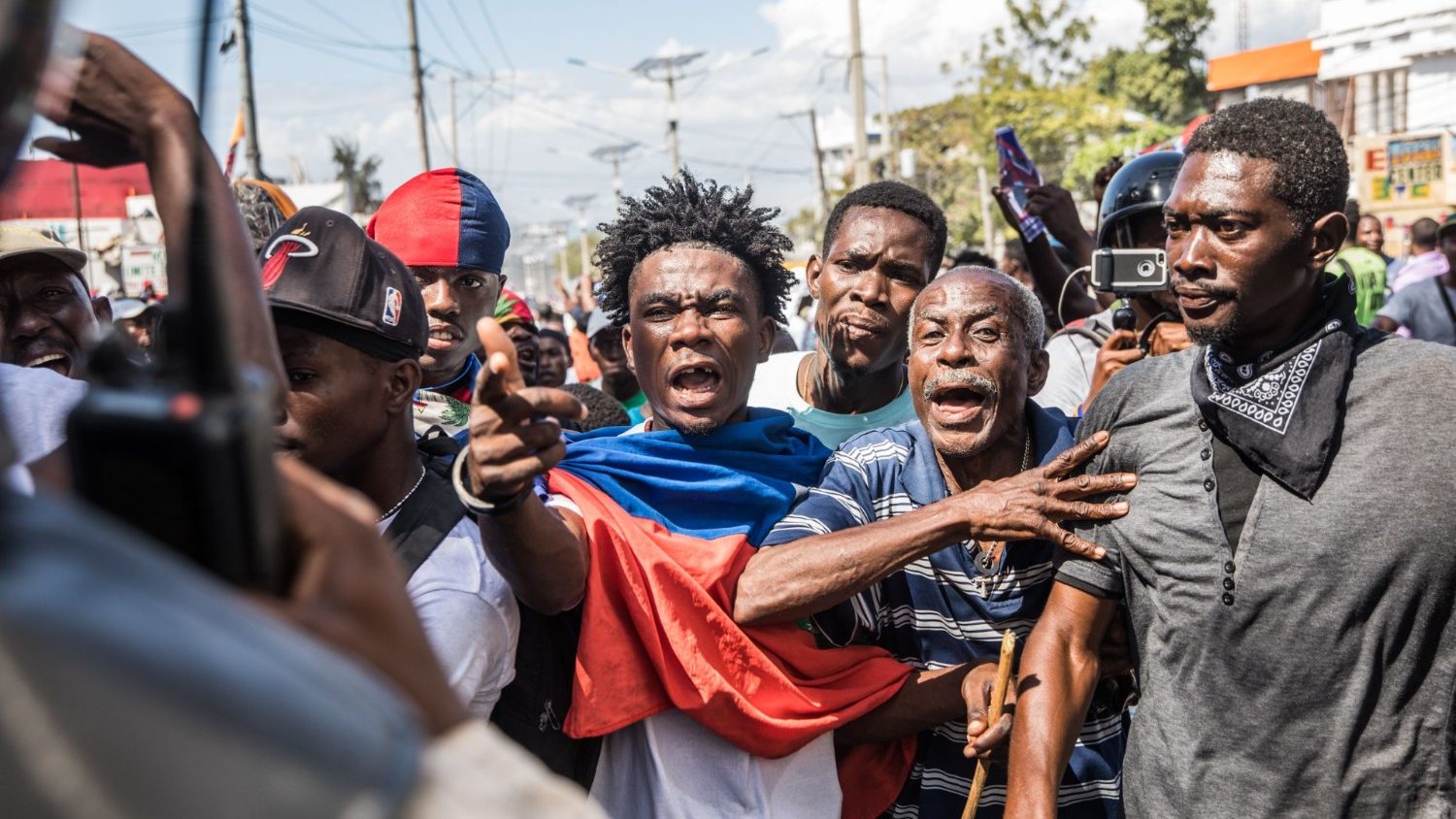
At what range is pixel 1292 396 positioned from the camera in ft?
8.36

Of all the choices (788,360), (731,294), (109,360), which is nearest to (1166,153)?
(788,360)

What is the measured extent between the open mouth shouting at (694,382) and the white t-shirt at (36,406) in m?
1.51

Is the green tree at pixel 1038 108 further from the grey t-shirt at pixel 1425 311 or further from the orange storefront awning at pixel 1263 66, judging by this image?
the grey t-shirt at pixel 1425 311

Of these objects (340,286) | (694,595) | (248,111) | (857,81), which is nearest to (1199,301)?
(694,595)

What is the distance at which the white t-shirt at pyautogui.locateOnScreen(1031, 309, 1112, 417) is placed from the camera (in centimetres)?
469

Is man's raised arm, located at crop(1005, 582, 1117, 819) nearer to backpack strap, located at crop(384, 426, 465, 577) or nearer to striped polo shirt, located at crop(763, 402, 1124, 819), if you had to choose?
striped polo shirt, located at crop(763, 402, 1124, 819)

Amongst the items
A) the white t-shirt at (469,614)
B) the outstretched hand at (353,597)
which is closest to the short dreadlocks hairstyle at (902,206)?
the white t-shirt at (469,614)

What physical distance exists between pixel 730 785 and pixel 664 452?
0.82 m

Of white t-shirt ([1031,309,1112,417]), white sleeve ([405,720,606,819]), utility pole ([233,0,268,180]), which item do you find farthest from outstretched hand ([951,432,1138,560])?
utility pole ([233,0,268,180])

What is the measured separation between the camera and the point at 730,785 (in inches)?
115

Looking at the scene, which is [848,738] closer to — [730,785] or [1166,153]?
[730,785]

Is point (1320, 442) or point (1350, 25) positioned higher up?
point (1350, 25)

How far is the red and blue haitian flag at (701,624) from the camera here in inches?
109

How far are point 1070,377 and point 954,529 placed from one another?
2.13 meters
